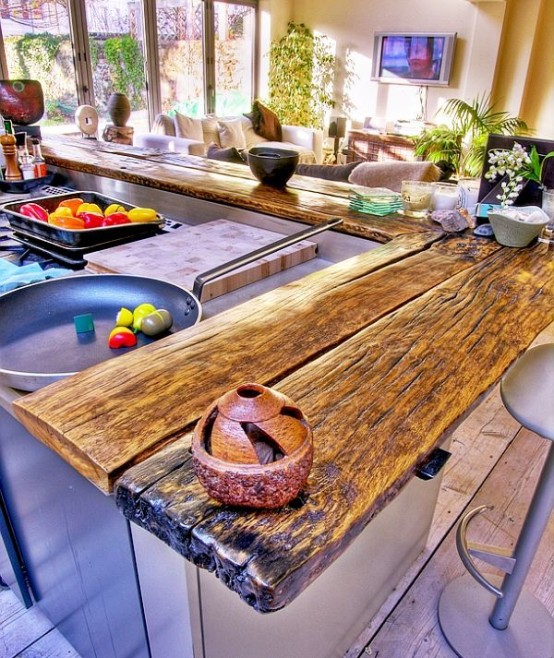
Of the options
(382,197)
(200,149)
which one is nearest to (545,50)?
(200,149)

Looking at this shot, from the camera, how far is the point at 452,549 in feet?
5.15

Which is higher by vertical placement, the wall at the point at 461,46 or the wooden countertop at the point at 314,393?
the wall at the point at 461,46

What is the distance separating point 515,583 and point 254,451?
3.25 ft

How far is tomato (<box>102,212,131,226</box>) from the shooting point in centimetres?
166

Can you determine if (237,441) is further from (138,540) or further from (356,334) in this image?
(356,334)

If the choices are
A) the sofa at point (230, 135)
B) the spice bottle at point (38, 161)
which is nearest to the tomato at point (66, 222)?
the spice bottle at point (38, 161)

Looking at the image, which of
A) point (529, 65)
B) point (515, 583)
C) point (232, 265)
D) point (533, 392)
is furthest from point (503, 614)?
point (529, 65)

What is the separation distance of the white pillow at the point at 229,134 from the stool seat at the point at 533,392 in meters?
5.68

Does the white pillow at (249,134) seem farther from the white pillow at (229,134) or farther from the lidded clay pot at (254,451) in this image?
the lidded clay pot at (254,451)

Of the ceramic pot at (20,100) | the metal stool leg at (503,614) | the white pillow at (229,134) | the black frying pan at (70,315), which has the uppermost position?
the ceramic pot at (20,100)

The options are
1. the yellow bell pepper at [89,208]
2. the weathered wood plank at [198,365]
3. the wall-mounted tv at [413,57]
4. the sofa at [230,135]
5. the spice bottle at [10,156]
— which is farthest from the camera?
the wall-mounted tv at [413,57]

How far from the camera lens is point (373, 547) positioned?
1188 millimetres

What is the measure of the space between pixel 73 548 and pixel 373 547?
0.62 m

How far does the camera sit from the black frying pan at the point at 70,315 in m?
1.08
